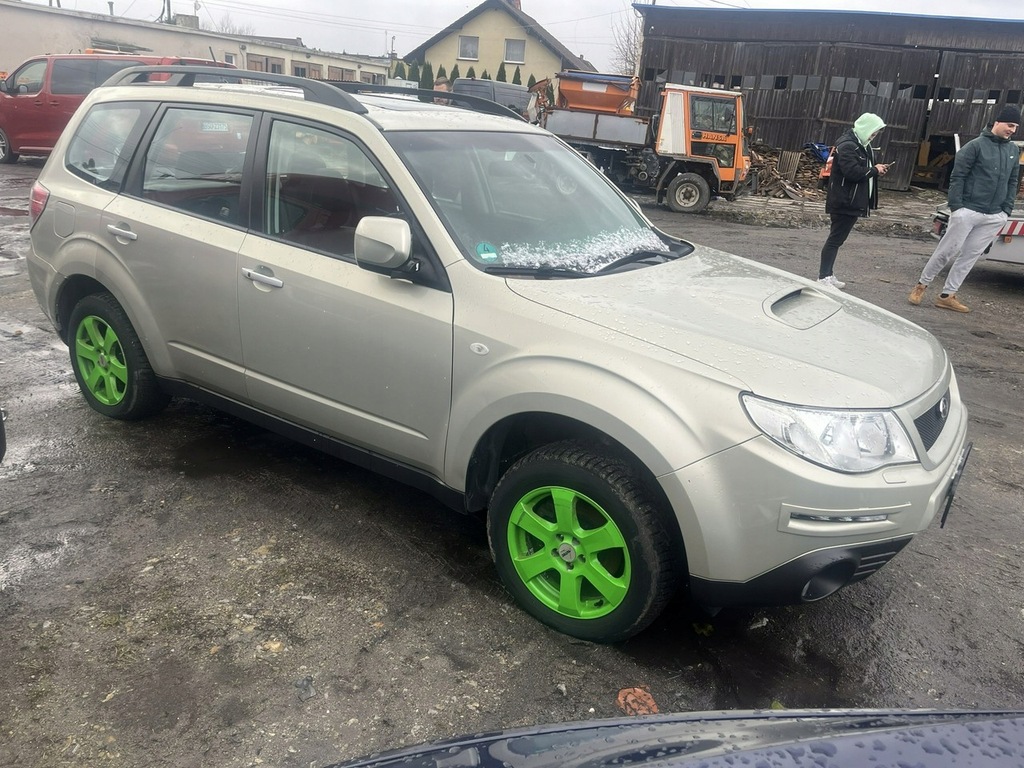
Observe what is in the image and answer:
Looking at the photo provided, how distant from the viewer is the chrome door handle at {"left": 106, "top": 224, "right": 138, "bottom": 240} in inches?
148

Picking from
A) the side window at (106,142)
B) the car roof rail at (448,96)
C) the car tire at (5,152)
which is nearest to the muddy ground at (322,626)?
the side window at (106,142)

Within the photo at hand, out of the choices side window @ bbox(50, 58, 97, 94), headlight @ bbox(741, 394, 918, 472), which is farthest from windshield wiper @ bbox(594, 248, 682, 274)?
side window @ bbox(50, 58, 97, 94)

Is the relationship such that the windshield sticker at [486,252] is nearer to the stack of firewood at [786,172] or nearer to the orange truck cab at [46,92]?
the orange truck cab at [46,92]

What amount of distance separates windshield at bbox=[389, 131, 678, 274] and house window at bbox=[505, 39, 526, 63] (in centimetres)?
4262

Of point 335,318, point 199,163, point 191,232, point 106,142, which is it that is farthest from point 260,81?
point 335,318

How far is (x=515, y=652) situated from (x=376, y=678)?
0.49 m

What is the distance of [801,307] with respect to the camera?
3068 millimetres

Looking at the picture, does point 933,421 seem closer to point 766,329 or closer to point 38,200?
point 766,329

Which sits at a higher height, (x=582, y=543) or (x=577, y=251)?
(x=577, y=251)

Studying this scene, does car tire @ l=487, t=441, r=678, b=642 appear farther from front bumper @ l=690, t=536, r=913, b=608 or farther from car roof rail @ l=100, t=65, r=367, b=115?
car roof rail @ l=100, t=65, r=367, b=115

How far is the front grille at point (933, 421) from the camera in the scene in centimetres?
257

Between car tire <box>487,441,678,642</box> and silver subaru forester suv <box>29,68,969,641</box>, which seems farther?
car tire <box>487,441,678,642</box>

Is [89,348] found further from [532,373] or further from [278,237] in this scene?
[532,373]

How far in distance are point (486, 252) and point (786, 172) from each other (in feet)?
67.5
